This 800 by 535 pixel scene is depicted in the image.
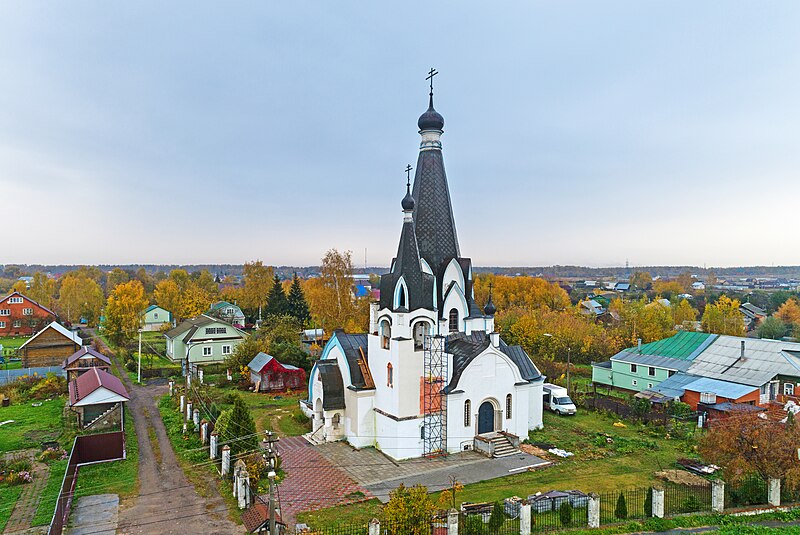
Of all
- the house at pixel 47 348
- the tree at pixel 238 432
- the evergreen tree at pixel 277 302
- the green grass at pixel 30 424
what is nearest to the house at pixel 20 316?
the house at pixel 47 348

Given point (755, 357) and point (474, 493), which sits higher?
point (755, 357)

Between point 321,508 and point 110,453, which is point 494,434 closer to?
point 321,508

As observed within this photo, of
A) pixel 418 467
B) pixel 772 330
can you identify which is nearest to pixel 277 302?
pixel 418 467

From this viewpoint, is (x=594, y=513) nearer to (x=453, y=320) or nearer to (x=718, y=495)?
(x=718, y=495)

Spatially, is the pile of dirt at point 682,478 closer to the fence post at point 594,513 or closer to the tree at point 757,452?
the tree at point 757,452

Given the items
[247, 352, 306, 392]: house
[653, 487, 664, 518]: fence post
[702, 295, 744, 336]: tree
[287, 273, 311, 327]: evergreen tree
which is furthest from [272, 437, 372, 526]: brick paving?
[702, 295, 744, 336]: tree

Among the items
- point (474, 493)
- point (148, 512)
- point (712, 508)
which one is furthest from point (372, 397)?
point (712, 508)
